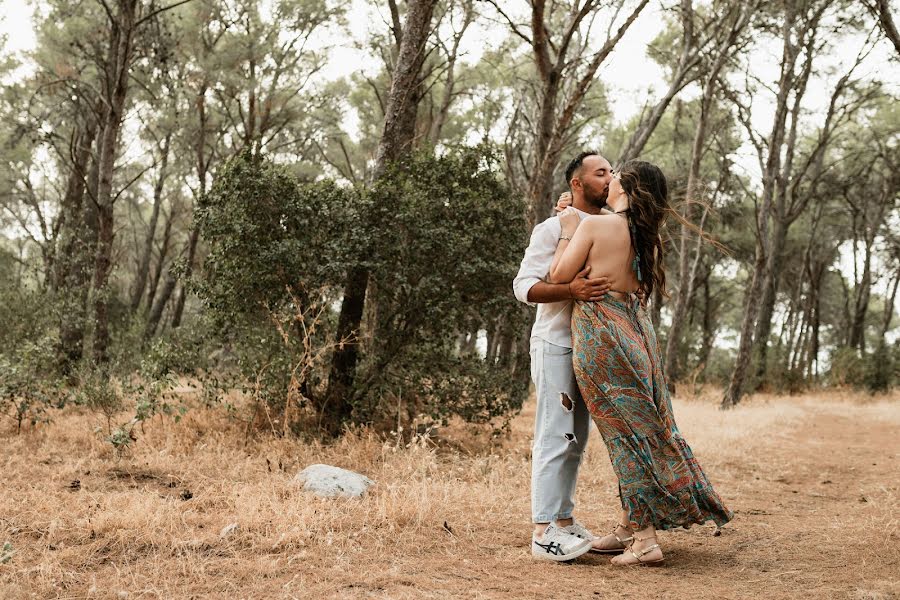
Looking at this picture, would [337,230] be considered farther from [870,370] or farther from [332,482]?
[870,370]

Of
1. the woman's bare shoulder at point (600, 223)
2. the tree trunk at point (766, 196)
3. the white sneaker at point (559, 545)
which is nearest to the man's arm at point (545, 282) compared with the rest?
the woman's bare shoulder at point (600, 223)

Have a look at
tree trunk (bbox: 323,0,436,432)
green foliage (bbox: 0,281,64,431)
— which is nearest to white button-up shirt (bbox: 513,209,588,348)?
tree trunk (bbox: 323,0,436,432)

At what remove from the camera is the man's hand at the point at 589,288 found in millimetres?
3680

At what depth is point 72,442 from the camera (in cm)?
644

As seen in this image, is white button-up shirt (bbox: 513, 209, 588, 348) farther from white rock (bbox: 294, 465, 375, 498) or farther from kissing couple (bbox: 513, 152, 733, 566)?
white rock (bbox: 294, 465, 375, 498)

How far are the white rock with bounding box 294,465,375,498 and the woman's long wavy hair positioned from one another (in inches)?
93.5

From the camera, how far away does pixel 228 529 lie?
4.04m

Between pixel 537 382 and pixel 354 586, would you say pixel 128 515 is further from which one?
pixel 537 382

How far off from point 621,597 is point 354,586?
3.71 ft

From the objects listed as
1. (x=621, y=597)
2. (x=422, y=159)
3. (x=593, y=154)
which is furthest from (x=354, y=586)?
(x=422, y=159)

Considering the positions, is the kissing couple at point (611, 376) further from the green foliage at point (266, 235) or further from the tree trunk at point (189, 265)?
the tree trunk at point (189, 265)

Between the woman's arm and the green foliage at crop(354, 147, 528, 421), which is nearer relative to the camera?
the woman's arm

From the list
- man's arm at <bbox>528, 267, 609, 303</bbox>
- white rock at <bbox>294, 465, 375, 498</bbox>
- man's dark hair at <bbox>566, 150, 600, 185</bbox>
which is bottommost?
white rock at <bbox>294, 465, 375, 498</bbox>

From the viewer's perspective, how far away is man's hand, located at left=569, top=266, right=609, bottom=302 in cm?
→ 368
